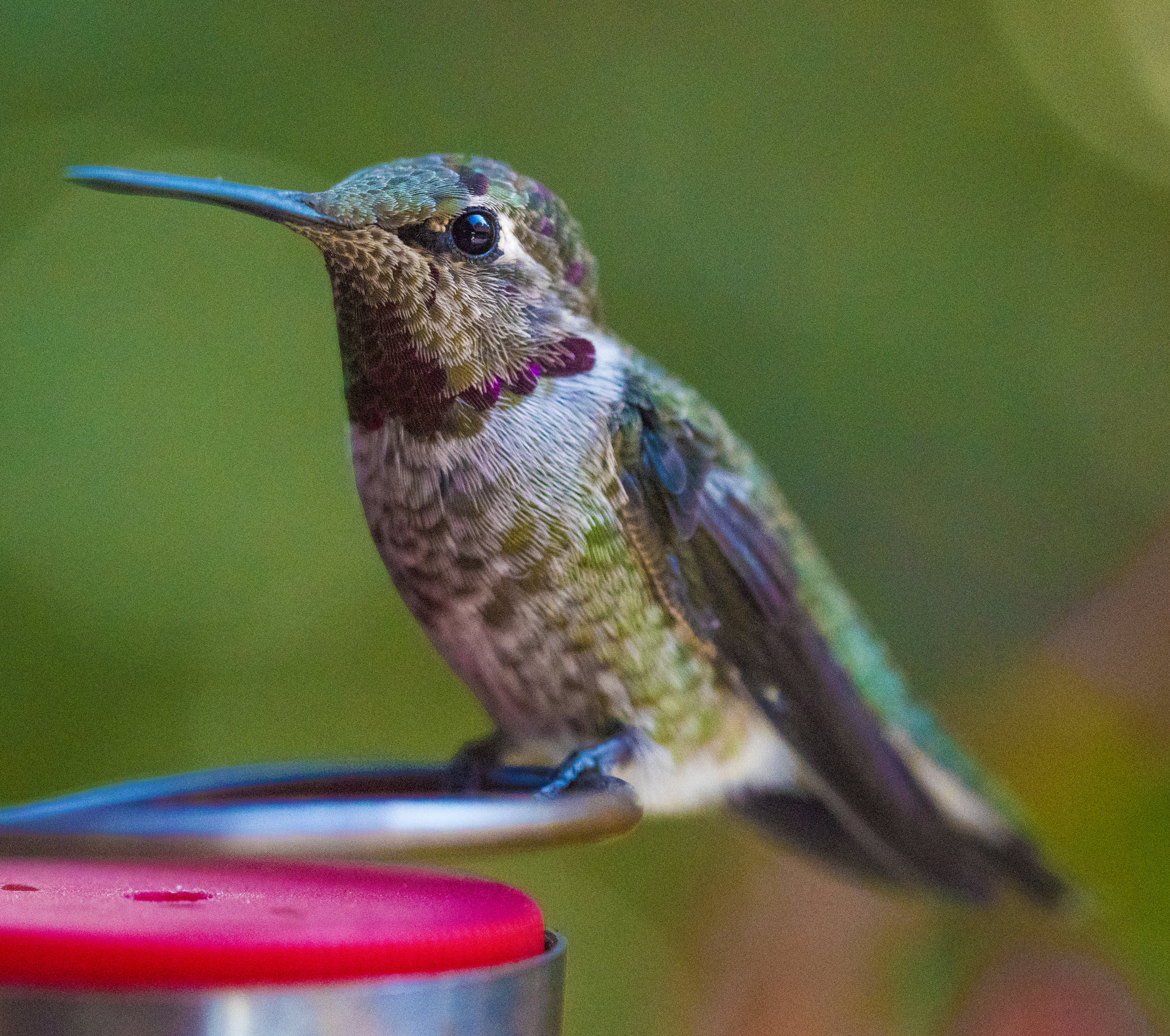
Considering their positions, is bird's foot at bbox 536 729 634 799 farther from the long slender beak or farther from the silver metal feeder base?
the long slender beak

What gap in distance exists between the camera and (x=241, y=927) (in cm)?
57

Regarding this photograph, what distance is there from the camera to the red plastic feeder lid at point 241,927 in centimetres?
53

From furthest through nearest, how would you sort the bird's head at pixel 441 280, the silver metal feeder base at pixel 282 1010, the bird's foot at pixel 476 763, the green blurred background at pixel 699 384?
the green blurred background at pixel 699 384 < the bird's foot at pixel 476 763 < the bird's head at pixel 441 280 < the silver metal feeder base at pixel 282 1010

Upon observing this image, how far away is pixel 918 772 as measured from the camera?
1.40 meters

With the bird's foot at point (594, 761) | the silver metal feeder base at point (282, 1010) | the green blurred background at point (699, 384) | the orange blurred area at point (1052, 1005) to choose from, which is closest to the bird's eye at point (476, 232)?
the bird's foot at point (594, 761)

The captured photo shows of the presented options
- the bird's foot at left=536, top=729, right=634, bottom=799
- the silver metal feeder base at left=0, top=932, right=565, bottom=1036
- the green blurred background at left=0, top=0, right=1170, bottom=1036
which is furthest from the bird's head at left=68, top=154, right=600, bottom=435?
the green blurred background at left=0, top=0, right=1170, bottom=1036

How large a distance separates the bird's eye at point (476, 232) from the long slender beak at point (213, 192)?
10 cm

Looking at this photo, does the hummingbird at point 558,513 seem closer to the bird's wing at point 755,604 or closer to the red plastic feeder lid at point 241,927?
the bird's wing at point 755,604

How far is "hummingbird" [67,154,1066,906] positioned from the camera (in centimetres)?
96

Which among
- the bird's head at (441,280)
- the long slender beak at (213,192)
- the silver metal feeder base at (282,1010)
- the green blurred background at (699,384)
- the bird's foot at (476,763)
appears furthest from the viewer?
the green blurred background at (699,384)

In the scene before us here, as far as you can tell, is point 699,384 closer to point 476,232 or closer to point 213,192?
point 476,232

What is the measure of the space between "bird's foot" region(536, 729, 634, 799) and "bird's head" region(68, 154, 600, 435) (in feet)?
0.99

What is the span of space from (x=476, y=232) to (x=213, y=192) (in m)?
0.22

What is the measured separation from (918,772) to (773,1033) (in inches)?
45.1
